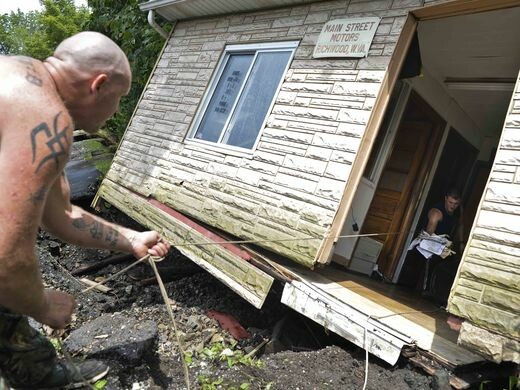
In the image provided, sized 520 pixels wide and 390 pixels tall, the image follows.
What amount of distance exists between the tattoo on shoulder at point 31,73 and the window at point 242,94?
4.09 meters

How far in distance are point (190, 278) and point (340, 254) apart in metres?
2.26

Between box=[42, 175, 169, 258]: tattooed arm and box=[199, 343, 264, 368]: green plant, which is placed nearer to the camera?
box=[42, 175, 169, 258]: tattooed arm

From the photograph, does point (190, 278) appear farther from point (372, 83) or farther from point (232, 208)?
point (372, 83)

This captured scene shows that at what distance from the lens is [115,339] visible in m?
Answer: 3.52

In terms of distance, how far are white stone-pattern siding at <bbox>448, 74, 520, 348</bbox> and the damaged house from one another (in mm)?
10

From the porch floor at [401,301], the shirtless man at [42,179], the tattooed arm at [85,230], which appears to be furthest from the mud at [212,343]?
the tattooed arm at [85,230]

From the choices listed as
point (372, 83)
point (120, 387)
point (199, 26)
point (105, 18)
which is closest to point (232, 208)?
point (372, 83)

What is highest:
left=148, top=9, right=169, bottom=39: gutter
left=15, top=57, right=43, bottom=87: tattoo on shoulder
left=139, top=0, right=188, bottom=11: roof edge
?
left=139, top=0, right=188, bottom=11: roof edge

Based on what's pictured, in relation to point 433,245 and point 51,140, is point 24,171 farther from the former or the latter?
point 433,245

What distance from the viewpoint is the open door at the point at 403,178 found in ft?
21.5

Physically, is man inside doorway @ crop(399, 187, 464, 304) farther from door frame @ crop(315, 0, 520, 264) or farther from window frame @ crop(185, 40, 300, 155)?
window frame @ crop(185, 40, 300, 155)

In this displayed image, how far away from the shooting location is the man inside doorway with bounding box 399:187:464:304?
5.57 metres

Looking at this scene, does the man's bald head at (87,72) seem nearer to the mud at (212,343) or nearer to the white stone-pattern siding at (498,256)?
the mud at (212,343)

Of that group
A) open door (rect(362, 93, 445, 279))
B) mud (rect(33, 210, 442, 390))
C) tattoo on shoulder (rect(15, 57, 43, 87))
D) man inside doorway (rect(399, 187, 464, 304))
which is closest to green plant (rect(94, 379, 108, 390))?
mud (rect(33, 210, 442, 390))
